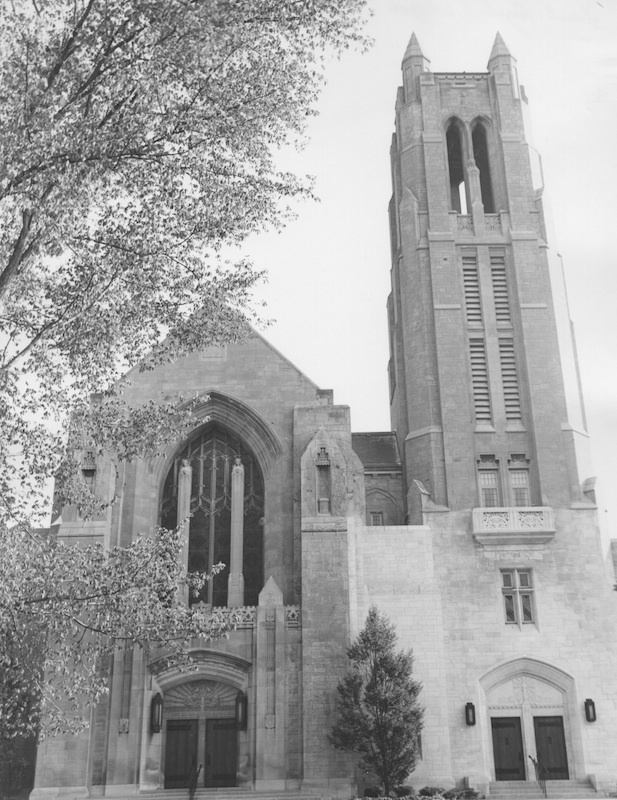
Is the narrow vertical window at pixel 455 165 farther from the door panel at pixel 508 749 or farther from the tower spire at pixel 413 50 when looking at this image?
the door panel at pixel 508 749

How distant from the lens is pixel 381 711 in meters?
22.9

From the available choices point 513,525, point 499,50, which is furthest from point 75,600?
point 499,50

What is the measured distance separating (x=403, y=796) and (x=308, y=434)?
1080cm

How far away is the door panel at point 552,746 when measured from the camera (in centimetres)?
2469

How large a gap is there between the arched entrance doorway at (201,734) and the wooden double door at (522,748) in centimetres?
731

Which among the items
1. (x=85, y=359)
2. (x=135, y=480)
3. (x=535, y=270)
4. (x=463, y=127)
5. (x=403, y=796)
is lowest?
(x=403, y=796)

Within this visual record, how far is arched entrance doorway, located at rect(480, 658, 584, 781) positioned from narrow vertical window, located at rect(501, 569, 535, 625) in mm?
1243

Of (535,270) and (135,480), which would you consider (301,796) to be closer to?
(135,480)

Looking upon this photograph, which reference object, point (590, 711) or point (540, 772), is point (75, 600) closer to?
point (540, 772)

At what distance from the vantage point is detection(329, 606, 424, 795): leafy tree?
22.8 meters

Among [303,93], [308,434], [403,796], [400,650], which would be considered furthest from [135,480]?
[303,93]

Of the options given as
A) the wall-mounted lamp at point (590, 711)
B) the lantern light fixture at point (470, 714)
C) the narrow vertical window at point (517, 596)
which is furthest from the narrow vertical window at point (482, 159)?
the lantern light fixture at point (470, 714)

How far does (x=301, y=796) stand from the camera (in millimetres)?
23141

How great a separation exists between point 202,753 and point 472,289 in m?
17.2
